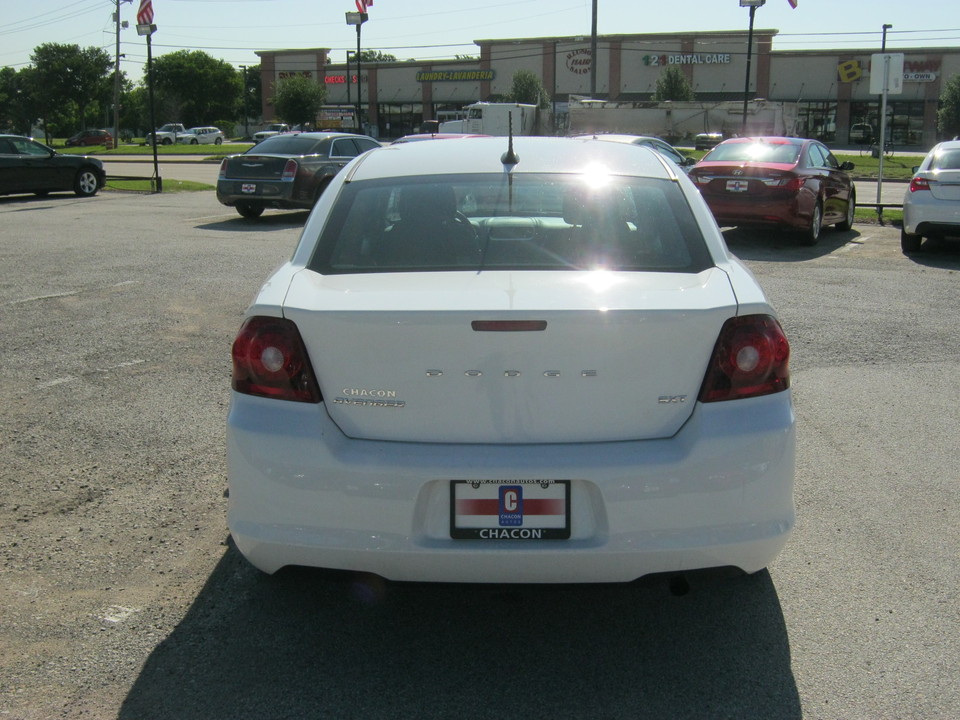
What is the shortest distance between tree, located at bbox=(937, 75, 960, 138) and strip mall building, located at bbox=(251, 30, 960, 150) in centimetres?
483

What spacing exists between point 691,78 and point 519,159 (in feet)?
240

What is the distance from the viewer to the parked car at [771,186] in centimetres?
1320

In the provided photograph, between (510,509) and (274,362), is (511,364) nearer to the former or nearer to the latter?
(510,509)

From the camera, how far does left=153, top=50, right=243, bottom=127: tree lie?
10738cm

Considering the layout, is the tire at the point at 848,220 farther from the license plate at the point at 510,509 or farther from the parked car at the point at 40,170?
the parked car at the point at 40,170

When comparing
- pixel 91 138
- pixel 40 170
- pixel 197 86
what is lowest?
pixel 40 170

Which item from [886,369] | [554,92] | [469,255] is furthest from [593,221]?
[554,92]

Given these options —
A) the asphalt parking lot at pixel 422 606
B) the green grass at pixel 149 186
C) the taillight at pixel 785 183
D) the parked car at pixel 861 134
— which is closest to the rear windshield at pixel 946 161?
the taillight at pixel 785 183

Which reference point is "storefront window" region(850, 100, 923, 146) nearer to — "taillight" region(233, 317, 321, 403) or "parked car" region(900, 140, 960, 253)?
"parked car" region(900, 140, 960, 253)

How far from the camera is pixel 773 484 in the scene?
117 inches

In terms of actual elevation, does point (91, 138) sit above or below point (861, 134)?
below

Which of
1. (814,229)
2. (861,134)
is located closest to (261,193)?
(814,229)

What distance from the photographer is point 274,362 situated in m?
3.01

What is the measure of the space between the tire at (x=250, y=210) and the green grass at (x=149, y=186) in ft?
23.0
